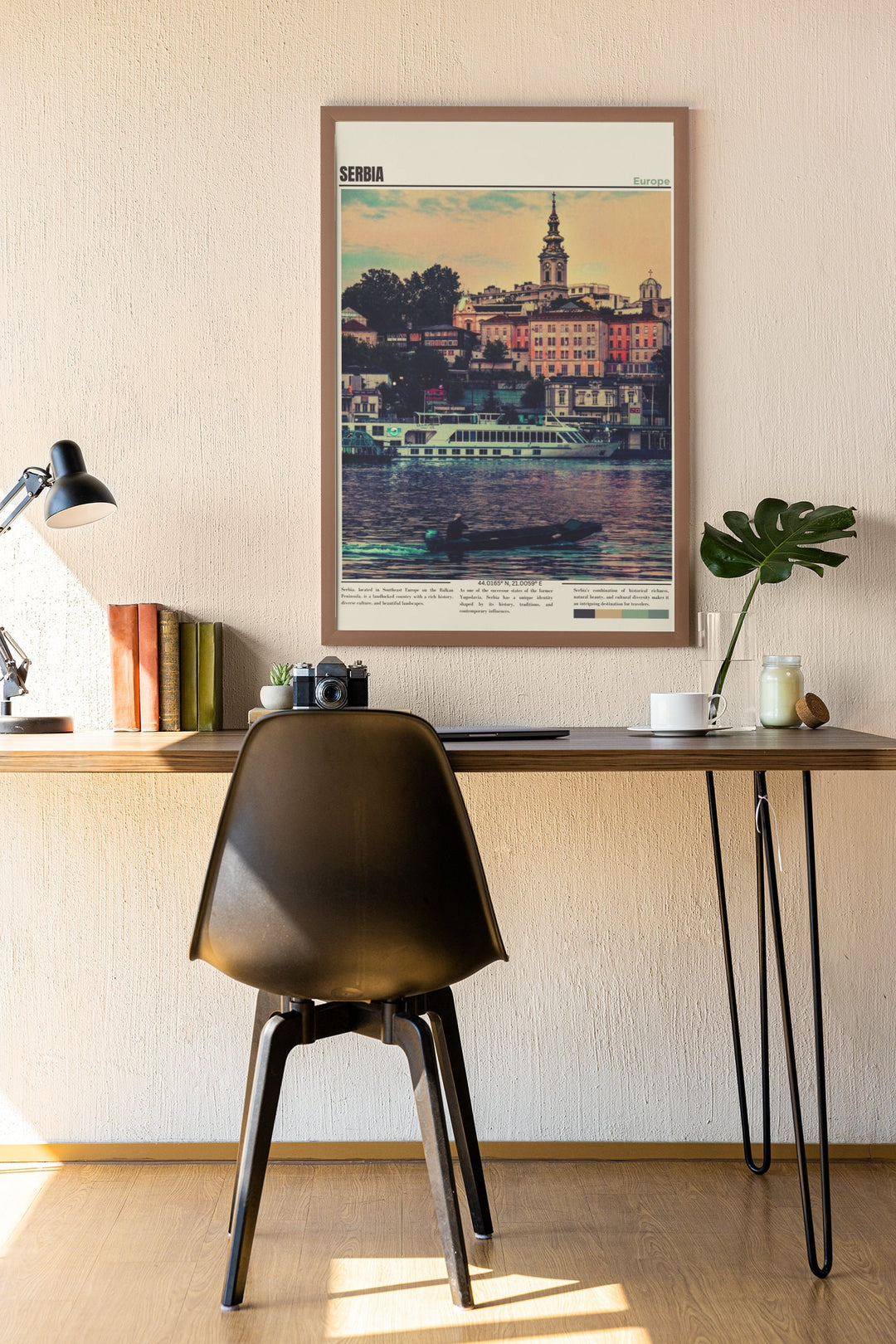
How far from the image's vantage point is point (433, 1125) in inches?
A: 62.8

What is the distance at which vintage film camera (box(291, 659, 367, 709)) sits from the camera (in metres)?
1.89

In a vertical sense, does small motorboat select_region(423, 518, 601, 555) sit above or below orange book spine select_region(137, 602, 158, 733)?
above

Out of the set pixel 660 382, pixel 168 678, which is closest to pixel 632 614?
pixel 660 382

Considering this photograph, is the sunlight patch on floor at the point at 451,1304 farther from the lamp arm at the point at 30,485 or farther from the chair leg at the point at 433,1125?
the lamp arm at the point at 30,485

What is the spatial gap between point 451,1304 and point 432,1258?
14cm

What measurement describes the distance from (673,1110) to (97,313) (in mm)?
2025

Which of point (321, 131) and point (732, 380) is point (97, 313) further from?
point (732, 380)

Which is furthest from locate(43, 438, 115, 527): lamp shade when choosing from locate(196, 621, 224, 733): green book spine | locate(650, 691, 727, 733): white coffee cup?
locate(650, 691, 727, 733): white coffee cup

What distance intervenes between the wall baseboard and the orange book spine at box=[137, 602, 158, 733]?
88cm

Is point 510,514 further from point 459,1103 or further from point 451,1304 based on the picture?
point 451,1304

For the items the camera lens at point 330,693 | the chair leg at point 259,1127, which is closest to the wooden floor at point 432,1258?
the chair leg at point 259,1127

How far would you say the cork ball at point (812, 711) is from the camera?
2.08 meters

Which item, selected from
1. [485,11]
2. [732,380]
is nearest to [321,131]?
[485,11]

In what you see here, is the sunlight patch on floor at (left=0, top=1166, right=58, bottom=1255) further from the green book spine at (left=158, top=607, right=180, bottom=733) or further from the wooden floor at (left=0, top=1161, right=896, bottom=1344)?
the green book spine at (left=158, top=607, right=180, bottom=733)
